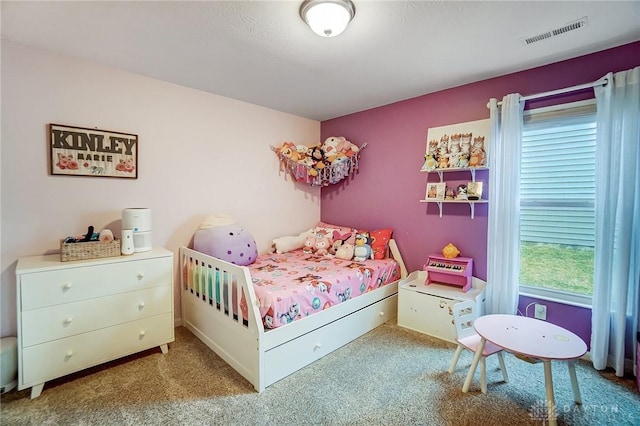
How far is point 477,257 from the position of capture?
2.77 meters

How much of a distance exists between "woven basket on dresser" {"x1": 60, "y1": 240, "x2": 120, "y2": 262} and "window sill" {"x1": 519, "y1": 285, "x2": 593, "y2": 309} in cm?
339

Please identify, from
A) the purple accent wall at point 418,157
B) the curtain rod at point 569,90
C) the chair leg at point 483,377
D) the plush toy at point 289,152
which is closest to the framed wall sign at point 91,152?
the plush toy at point 289,152

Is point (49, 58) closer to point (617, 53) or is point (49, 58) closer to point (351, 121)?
point (351, 121)

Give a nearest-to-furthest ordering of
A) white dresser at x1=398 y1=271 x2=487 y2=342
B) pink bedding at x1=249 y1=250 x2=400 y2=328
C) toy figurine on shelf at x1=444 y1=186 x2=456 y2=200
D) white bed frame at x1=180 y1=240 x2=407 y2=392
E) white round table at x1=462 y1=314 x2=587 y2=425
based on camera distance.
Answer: white round table at x1=462 y1=314 x2=587 y2=425, white bed frame at x1=180 y1=240 x2=407 y2=392, pink bedding at x1=249 y1=250 x2=400 y2=328, white dresser at x1=398 y1=271 x2=487 y2=342, toy figurine on shelf at x1=444 y1=186 x2=456 y2=200

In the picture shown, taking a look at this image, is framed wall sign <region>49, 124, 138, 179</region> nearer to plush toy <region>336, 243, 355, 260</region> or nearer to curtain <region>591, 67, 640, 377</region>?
plush toy <region>336, 243, 355, 260</region>

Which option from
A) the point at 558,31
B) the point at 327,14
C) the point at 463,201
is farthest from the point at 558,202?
the point at 327,14

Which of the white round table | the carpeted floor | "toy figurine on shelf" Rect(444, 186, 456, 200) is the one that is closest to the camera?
the white round table

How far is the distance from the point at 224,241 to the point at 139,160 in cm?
104

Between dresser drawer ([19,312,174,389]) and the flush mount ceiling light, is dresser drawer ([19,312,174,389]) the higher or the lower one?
the lower one

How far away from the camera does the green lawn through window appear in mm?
2287

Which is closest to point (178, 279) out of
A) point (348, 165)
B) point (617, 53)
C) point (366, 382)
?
point (366, 382)

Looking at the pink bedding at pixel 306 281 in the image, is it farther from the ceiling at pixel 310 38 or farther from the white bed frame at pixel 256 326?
the ceiling at pixel 310 38

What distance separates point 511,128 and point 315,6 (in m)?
1.90

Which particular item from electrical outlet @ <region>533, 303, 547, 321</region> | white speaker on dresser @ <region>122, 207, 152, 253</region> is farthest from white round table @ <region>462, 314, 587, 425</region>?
white speaker on dresser @ <region>122, 207, 152, 253</region>
